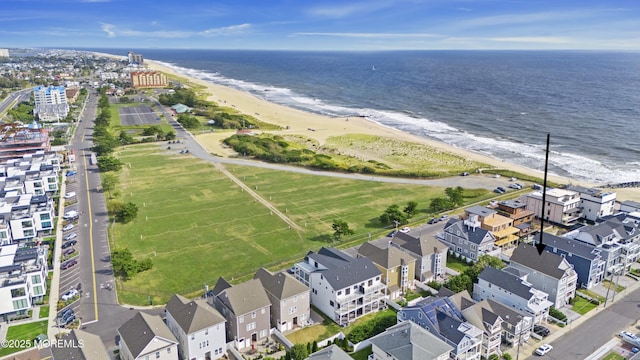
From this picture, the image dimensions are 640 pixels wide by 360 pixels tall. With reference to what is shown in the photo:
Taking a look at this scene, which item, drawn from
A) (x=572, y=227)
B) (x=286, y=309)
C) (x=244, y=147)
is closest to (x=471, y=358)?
(x=286, y=309)

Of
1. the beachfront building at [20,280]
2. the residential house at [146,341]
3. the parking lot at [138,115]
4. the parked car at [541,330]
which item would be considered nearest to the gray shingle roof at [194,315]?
the residential house at [146,341]

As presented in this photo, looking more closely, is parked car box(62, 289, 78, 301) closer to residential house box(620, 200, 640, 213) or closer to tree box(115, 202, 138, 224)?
tree box(115, 202, 138, 224)

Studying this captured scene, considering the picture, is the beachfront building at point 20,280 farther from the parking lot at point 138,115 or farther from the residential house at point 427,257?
the parking lot at point 138,115

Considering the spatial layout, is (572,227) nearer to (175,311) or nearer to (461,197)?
(461,197)

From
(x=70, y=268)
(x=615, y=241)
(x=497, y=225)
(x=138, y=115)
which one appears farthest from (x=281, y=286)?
(x=138, y=115)

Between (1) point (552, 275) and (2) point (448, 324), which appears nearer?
(2) point (448, 324)

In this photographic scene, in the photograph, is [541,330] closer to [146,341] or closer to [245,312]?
[245,312]
